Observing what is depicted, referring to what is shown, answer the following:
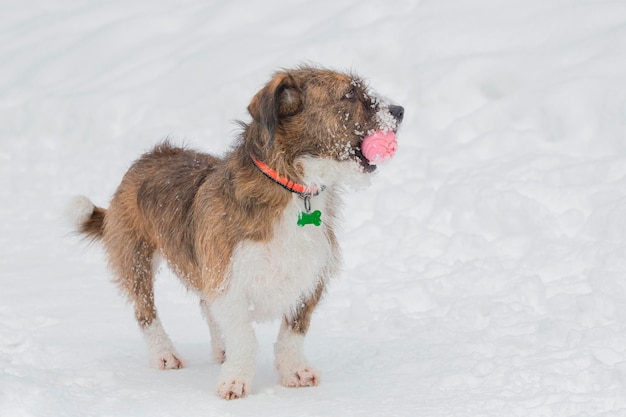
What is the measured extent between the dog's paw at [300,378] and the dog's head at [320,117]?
3.59 feet

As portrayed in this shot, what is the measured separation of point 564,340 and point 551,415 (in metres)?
1.07

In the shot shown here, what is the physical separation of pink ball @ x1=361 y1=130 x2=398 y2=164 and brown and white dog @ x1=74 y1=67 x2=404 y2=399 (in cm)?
3

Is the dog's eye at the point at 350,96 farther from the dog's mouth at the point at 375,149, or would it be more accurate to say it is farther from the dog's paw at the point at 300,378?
the dog's paw at the point at 300,378

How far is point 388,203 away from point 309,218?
10.0ft

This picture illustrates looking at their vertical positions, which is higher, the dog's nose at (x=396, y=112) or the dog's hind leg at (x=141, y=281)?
the dog's nose at (x=396, y=112)

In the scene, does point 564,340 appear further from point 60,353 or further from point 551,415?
point 60,353

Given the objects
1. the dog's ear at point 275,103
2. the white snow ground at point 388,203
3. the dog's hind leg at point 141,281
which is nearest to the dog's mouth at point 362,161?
the dog's ear at point 275,103

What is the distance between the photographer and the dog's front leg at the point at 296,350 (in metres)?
4.68

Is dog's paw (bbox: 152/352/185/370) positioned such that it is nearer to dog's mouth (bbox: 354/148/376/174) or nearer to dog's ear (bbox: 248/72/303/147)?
dog's ear (bbox: 248/72/303/147)

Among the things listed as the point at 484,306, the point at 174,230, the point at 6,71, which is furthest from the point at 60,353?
the point at 6,71

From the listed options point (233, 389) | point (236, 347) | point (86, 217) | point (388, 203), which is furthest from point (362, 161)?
point (388, 203)

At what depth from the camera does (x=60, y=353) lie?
17.0ft

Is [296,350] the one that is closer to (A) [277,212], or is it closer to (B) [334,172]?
(A) [277,212]

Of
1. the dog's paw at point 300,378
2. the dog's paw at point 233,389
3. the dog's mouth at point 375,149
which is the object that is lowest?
the dog's paw at point 233,389
